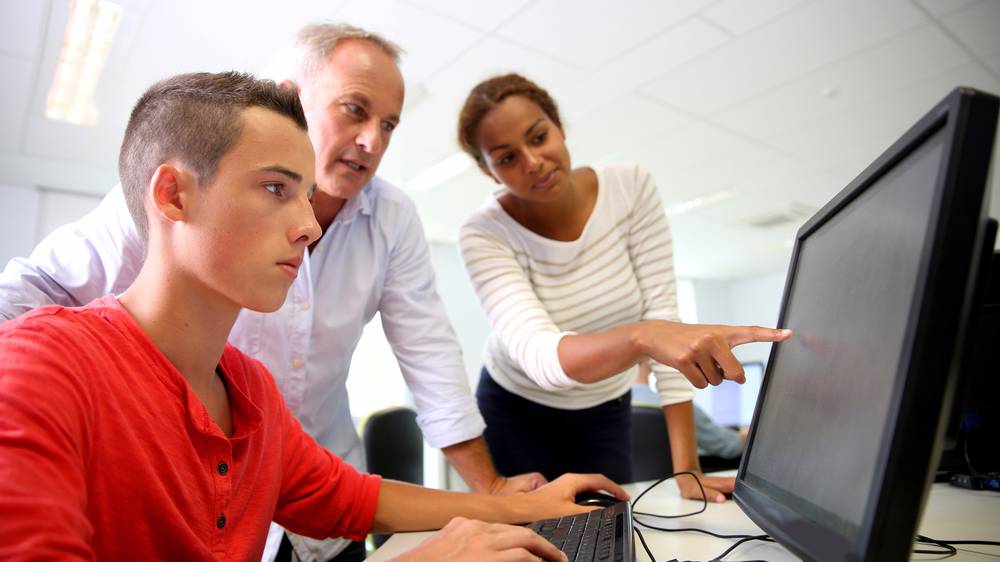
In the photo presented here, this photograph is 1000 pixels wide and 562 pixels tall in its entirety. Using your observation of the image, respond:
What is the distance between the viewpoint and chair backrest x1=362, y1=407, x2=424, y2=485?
188 centimetres

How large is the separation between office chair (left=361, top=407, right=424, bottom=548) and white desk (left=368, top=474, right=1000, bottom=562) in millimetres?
973

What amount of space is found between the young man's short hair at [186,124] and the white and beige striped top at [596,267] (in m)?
0.68

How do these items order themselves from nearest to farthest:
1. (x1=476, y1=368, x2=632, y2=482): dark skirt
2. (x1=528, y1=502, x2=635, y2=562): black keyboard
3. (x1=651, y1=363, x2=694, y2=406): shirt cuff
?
(x1=528, y1=502, x2=635, y2=562): black keyboard < (x1=651, y1=363, x2=694, y2=406): shirt cuff < (x1=476, y1=368, x2=632, y2=482): dark skirt

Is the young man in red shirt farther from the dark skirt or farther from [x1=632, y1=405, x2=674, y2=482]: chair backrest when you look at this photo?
[x1=632, y1=405, x2=674, y2=482]: chair backrest

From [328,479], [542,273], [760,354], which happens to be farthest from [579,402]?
[760,354]

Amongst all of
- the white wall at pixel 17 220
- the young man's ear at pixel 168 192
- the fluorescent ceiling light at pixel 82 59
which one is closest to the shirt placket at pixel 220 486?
the young man's ear at pixel 168 192

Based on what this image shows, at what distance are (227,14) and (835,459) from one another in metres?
2.96

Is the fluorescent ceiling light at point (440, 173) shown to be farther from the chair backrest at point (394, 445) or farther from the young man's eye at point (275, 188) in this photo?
the young man's eye at point (275, 188)

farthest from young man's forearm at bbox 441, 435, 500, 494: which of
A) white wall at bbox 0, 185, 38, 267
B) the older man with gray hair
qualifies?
A: white wall at bbox 0, 185, 38, 267

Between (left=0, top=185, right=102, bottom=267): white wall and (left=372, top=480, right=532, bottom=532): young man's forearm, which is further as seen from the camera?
(left=0, top=185, right=102, bottom=267): white wall

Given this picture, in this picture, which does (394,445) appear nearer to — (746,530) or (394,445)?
(394,445)

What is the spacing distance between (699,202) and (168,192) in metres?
5.74

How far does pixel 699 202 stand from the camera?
5.97 meters

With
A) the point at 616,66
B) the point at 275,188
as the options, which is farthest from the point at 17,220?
the point at 275,188
